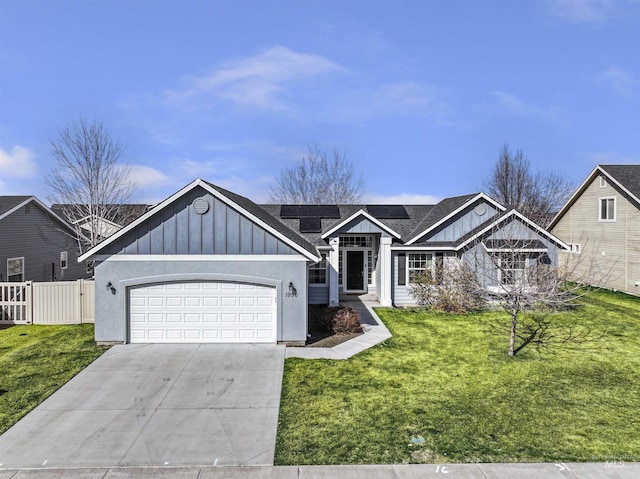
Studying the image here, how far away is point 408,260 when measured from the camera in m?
19.0

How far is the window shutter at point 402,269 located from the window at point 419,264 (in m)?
0.24

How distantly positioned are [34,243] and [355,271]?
17113mm

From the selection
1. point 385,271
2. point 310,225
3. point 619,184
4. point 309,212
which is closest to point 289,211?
point 309,212

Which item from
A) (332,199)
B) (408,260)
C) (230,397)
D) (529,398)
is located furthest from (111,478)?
(332,199)

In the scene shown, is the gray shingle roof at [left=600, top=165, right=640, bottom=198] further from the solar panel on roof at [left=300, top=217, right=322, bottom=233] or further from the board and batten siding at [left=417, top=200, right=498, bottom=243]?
the solar panel on roof at [left=300, top=217, right=322, bottom=233]

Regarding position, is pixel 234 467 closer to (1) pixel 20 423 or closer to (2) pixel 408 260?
(1) pixel 20 423

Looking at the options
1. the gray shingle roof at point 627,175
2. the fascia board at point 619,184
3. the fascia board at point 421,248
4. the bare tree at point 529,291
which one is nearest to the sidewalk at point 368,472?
the bare tree at point 529,291

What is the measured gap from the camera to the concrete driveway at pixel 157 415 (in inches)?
263

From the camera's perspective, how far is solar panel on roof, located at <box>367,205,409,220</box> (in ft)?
73.8

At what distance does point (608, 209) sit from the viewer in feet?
76.5

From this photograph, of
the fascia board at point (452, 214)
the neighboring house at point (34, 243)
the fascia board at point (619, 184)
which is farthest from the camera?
the fascia board at point (619, 184)

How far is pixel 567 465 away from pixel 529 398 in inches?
103

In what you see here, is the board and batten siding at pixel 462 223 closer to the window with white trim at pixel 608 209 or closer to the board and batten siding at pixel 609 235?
the board and batten siding at pixel 609 235

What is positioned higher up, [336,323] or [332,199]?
[332,199]
